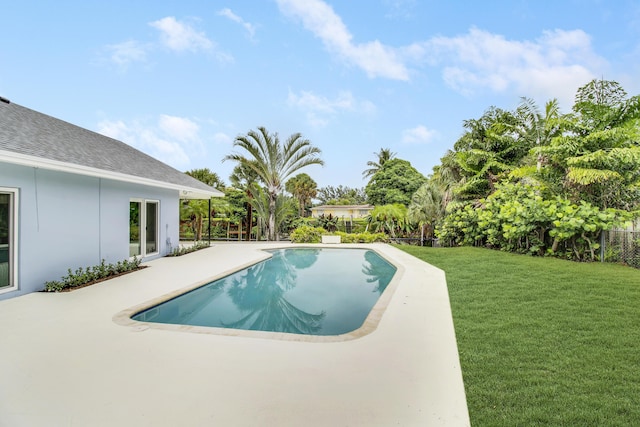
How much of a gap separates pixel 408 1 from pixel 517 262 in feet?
37.0

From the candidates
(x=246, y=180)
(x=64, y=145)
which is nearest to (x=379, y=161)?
(x=246, y=180)

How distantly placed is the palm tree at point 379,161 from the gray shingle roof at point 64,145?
29.6m

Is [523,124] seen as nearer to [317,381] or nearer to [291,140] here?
[291,140]

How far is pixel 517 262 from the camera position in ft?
32.4

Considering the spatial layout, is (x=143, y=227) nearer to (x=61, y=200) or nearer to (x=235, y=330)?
(x=61, y=200)

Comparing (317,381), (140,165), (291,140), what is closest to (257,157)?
(291,140)

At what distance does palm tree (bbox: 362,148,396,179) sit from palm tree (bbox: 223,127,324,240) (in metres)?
21.9

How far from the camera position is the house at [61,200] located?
247 inches

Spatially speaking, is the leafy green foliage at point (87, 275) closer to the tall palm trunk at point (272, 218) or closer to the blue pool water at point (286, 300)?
the blue pool water at point (286, 300)

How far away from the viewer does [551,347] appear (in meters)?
3.93

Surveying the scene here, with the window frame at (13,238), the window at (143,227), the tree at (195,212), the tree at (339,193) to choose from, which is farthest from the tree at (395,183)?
the window frame at (13,238)

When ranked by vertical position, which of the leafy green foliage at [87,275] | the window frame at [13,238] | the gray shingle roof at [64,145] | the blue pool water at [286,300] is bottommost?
the blue pool water at [286,300]

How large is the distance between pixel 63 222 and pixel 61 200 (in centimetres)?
49

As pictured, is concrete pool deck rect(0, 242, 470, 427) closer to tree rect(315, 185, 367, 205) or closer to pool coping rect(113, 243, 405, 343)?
pool coping rect(113, 243, 405, 343)
